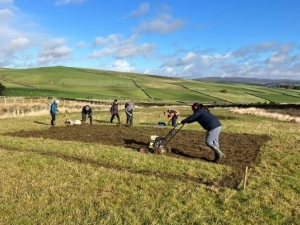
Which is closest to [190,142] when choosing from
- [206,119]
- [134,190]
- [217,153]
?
[217,153]

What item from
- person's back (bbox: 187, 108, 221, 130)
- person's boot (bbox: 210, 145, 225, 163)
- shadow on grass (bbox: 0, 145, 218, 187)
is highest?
person's back (bbox: 187, 108, 221, 130)

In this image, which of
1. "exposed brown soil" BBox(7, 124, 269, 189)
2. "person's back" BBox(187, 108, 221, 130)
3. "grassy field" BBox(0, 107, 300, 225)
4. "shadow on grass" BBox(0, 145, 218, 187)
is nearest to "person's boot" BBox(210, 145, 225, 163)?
"exposed brown soil" BBox(7, 124, 269, 189)

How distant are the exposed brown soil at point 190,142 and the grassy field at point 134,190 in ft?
1.96

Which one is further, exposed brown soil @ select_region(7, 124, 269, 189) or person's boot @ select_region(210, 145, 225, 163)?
exposed brown soil @ select_region(7, 124, 269, 189)

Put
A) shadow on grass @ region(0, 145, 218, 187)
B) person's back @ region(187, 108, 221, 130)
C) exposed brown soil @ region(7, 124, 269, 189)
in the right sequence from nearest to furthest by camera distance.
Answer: shadow on grass @ region(0, 145, 218, 187), person's back @ region(187, 108, 221, 130), exposed brown soil @ region(7, 124, 269, 189)

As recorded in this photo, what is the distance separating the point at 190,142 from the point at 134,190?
30.9ft

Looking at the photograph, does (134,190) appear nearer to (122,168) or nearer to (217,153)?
(122,168)

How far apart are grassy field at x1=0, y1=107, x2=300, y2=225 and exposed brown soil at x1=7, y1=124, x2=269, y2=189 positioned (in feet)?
1.96

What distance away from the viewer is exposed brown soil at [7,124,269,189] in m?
15.1

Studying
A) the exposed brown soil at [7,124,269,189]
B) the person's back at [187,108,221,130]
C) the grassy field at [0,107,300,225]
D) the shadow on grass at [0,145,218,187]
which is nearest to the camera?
the grassy field at [0,107,300,225]

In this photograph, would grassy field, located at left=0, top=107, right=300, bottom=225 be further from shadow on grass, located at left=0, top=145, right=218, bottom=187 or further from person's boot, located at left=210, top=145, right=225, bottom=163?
person's boot, located at left=210, top=145, right=225, bottom=163

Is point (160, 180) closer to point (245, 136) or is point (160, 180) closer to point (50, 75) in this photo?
point (245, 136)

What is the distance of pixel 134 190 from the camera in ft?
→ 36.6

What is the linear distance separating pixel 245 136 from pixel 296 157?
697cm
